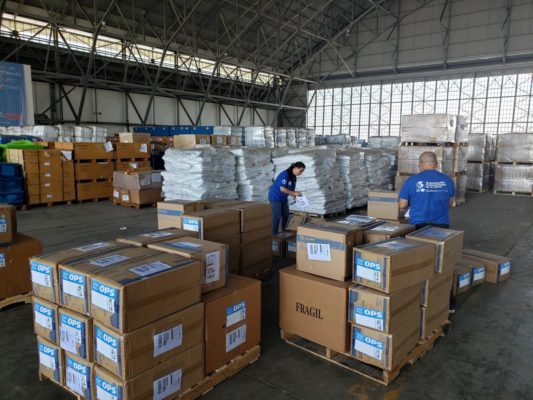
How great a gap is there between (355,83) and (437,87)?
4561 millimetres

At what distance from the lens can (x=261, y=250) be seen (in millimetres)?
4387

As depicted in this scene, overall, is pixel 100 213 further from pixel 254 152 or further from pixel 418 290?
pixel 418 290

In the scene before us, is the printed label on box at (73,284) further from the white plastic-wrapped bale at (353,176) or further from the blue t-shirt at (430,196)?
the white plastic-wrapped bale at (353,176)

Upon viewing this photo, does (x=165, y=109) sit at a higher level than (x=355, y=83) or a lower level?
lower

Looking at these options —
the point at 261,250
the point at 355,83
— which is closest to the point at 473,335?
the point at 261,250

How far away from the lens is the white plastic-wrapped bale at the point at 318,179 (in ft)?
25.2

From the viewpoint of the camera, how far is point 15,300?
12.7 ft

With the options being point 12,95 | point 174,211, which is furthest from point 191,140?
point 174,211

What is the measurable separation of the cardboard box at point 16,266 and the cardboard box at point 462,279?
434 centimetres

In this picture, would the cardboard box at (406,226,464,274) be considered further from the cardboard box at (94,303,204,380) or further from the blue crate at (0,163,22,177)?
the blue crate at (0,163,22,177)

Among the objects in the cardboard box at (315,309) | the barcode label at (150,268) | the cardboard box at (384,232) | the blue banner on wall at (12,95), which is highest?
the blue banner on wall at (12,95)

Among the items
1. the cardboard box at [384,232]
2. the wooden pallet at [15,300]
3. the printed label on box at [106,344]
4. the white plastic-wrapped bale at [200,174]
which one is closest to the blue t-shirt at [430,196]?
the cardboard box at [384,232]

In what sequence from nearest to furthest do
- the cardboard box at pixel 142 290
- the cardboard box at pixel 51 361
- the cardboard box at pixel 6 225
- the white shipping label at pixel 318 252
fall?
the cardboard box at pixel 142 290 → the cardboard box at pixel 51 361 → the white shipping label at pixel 318 252 → the cardboard box at pixel 6 225

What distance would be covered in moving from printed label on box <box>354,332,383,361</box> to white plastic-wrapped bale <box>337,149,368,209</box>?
20.3 feet
